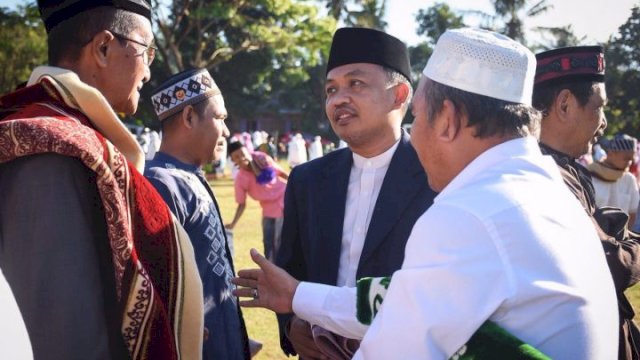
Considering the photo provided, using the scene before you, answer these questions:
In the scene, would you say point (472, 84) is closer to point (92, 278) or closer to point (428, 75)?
point (428, 75)

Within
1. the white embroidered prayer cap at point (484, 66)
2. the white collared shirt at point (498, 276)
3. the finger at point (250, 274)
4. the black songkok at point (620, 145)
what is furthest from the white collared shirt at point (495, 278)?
the black songkok at point (620, 145)

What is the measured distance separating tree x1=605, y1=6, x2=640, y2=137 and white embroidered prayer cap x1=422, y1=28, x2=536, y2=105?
131ft

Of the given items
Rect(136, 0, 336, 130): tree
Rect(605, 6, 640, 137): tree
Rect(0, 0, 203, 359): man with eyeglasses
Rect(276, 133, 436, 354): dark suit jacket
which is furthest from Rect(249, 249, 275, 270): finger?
Rect(605, 6, 640, 137): tree

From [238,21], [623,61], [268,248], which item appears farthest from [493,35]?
[623,61]

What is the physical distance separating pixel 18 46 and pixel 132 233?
3317 centimetres

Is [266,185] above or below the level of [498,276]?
below

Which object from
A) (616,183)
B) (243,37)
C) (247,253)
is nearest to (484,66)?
(616,183)

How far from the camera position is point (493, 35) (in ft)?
6.03

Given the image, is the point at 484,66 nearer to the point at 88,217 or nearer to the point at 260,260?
the point at 260,260

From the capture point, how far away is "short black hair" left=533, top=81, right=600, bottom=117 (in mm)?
3012

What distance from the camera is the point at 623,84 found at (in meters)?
38.6

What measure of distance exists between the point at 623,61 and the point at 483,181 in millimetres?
42133

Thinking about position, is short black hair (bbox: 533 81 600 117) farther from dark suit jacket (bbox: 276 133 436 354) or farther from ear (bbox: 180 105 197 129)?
ear (bbox: 180 105 197 129)

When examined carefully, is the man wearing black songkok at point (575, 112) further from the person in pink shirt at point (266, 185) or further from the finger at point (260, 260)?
the person in pink shirt at point (266, 185)
